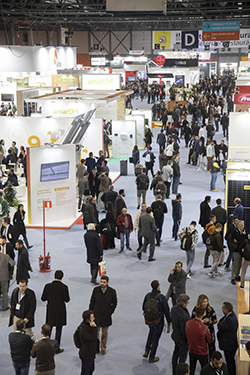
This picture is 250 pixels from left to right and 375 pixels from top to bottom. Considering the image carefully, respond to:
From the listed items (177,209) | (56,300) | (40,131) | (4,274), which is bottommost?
(4,274)

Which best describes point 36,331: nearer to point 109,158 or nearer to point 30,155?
point 30,155

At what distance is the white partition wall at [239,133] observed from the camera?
15.2m

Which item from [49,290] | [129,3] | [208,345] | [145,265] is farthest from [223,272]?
[129,3]

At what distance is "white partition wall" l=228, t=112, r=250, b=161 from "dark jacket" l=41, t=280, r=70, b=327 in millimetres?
9220

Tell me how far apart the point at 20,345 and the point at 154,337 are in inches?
71.4

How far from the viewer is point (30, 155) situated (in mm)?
12539

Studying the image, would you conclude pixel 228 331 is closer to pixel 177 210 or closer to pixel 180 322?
pixel 180 322

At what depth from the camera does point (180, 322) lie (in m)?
6.25

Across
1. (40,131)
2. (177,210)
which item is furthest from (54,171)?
(40,131)

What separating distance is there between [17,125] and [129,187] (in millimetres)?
4827

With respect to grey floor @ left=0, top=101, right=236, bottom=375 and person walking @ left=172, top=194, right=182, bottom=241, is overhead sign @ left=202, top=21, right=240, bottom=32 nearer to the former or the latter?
A: grey floor @ left=0, top=101, right=236, bottom=375

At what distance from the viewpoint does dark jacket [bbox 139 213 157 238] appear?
10.3m

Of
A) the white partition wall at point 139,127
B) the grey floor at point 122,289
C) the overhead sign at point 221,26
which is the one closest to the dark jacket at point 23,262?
the grey floor at point 122,289

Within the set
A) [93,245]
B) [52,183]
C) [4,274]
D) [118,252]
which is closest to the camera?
[4,274]
